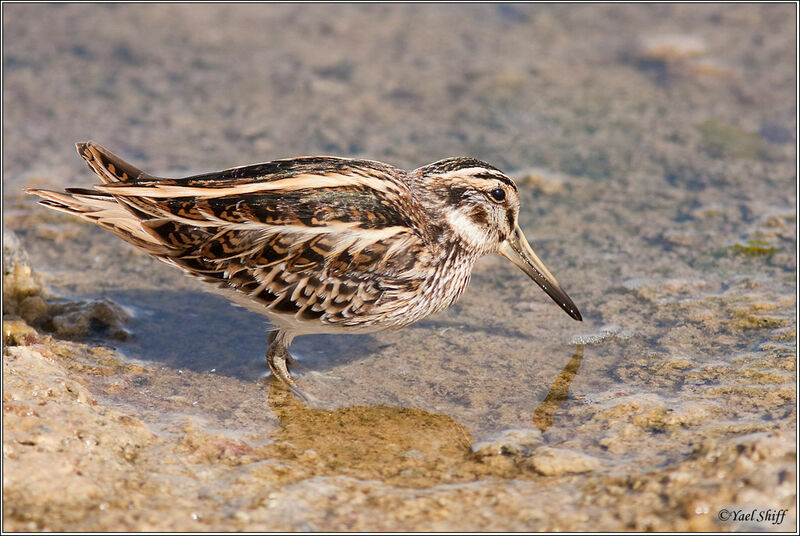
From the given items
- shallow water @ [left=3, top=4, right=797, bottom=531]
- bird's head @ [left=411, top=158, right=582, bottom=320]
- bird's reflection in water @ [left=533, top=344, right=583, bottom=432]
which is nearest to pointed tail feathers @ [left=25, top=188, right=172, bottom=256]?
shallow water @ [left=3, top=4, right=797, bottom=531]

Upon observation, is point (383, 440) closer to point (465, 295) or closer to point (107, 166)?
point (465, 295)

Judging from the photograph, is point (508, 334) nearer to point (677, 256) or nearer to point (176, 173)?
point (677, 256)

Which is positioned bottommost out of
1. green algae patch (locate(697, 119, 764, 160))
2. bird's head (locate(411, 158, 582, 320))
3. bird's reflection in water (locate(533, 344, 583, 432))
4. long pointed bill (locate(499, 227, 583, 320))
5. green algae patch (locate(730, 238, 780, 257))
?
bird's reflection in water (locate(533, 344, 583, 432))

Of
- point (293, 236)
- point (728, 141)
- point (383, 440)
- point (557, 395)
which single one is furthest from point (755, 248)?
point (293, 236)

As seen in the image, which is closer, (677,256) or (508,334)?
(508,334)

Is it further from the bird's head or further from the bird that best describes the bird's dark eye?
the bird

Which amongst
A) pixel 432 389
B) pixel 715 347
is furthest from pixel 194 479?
pixel 715 347

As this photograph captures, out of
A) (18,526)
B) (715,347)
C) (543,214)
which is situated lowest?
(18,526)
